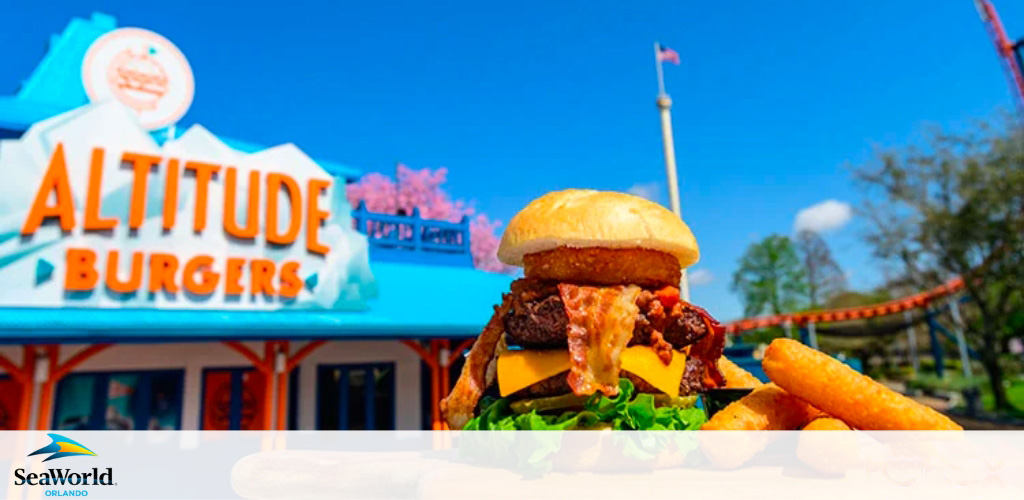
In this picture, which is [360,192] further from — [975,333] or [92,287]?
[975,333]

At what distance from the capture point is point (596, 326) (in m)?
3.49

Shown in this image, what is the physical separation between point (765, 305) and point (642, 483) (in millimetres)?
57334

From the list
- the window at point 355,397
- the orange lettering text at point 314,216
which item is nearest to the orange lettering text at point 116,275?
the orange lettering text at point 314,216

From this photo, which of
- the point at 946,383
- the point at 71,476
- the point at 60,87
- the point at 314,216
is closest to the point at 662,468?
the point at 71,476

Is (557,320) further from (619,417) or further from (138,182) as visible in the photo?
(138,182)

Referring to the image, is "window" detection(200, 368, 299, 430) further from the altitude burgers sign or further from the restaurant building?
the altitude burgers sign

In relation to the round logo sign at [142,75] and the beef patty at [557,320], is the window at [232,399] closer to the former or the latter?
the round logo sign at [142,75]

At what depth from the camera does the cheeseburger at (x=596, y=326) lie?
11.3 ft

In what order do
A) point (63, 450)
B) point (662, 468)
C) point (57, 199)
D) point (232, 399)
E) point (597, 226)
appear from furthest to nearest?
point (232, 399), point (57, 199), point (63, 450), point (597, 226), point (662, 468)

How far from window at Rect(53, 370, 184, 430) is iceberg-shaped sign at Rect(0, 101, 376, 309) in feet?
8.57

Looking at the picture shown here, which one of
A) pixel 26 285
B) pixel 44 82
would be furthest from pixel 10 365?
pixel 44 82

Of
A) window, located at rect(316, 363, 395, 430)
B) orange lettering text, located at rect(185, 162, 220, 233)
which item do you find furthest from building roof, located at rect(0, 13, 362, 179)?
window, located at rect(316, 363, 395, 430)

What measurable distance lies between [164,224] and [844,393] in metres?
11.1

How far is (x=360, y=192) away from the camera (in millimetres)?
38219
